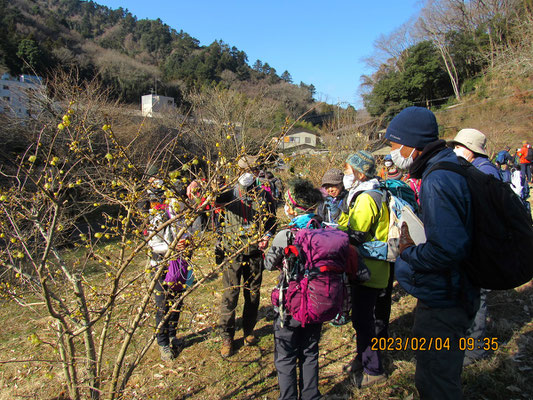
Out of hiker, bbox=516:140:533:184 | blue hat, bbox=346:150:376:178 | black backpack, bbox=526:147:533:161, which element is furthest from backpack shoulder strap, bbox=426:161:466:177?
black backpack, bbox=526:147:533:161

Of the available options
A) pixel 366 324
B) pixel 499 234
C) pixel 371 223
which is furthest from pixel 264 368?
pixel 499 234

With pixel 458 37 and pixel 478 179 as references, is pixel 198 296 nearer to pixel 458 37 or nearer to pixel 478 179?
pixel 478 179

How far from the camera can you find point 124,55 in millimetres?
52625

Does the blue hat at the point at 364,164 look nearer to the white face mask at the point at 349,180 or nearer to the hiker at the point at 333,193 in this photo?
the white face mask at the point at 349,180

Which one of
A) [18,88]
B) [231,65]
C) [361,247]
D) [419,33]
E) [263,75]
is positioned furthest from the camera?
[263,75]

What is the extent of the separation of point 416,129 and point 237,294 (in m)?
2.50

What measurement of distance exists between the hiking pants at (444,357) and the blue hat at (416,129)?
105cm

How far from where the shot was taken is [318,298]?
2.32m

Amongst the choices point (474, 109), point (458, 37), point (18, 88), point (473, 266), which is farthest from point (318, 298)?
point (458, 37)

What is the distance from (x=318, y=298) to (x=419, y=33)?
165ft

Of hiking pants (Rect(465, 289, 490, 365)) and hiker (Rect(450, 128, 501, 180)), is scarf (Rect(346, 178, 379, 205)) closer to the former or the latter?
hiker (Rect(450, 128, 501, 180))

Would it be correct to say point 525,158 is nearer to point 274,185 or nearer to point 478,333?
point 274,185

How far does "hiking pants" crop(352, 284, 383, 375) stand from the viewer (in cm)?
293

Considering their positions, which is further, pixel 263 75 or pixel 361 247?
pixel 263 75
